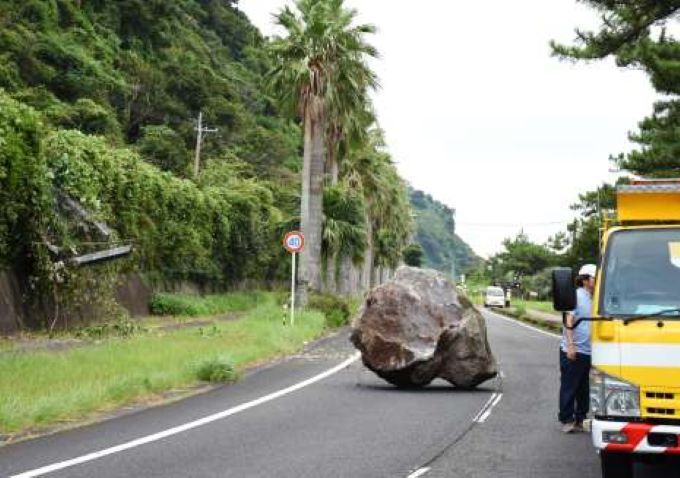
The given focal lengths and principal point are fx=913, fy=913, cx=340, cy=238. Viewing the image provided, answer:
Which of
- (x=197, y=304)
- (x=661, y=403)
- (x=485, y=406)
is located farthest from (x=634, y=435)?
(x=197, y=304)

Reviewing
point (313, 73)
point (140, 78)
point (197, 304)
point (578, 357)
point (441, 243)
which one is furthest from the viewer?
point (441, 243)

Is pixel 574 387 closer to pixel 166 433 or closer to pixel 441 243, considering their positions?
pixel 166 433

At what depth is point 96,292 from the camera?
2564 centimetres

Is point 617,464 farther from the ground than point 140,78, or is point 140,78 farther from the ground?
point 140,78

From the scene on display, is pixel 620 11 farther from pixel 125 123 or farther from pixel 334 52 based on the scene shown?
pixel 125 123

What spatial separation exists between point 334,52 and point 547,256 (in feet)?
229

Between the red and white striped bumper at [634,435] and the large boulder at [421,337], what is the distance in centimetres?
757

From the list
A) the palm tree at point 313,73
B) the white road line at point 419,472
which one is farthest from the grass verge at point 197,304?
the white road line at point 419,472

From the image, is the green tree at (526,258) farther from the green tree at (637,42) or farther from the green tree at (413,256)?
the green tree at (637,42)

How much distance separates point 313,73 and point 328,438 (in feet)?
83.6

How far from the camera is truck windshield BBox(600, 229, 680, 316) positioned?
764 centimetres

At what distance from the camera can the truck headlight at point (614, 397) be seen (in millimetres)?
6879

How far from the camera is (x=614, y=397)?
6.96m

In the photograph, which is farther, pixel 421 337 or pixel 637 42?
pixel 637 42
